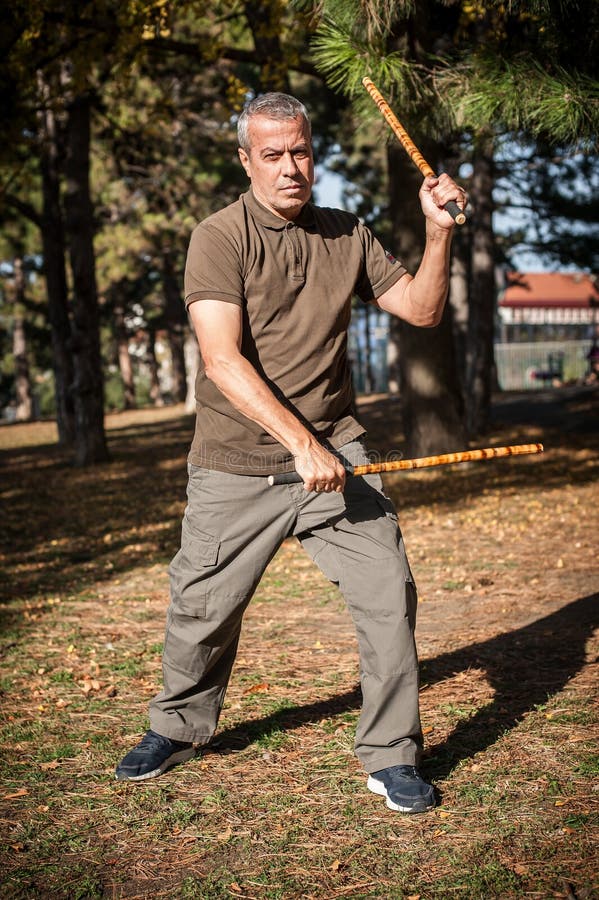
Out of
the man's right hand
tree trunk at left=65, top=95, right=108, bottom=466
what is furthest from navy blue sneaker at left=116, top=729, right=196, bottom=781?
tree trunk at left=65, top=95, right=108, bottom=466

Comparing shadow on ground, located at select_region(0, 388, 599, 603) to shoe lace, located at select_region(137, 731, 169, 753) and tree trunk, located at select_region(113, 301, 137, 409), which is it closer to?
shoe lace, located at select_region(137, 731, 169, 753)

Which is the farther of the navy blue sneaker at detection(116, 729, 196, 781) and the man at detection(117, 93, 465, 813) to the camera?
the navy blue sneaker at detection(116, 729, 196, 781)

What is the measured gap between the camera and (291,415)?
10.8ft

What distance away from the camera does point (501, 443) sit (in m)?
14.7

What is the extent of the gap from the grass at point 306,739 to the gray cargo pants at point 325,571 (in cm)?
37

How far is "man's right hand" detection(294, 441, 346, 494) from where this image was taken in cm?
318

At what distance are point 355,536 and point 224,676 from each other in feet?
2.59

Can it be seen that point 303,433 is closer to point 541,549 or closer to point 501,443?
point 541,549

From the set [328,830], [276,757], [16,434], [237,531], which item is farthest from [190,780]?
[16,434]

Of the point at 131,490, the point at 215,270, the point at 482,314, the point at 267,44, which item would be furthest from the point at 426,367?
the point at 215,270

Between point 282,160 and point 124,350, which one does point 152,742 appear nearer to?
point 282,160

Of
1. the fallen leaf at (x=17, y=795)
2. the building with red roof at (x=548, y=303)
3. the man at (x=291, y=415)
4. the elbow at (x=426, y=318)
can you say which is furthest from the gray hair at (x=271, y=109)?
the building with red roof at (x=548, y=303)

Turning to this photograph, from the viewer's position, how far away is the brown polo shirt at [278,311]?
3.40m

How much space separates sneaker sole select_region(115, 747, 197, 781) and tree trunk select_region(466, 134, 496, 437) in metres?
12.6
